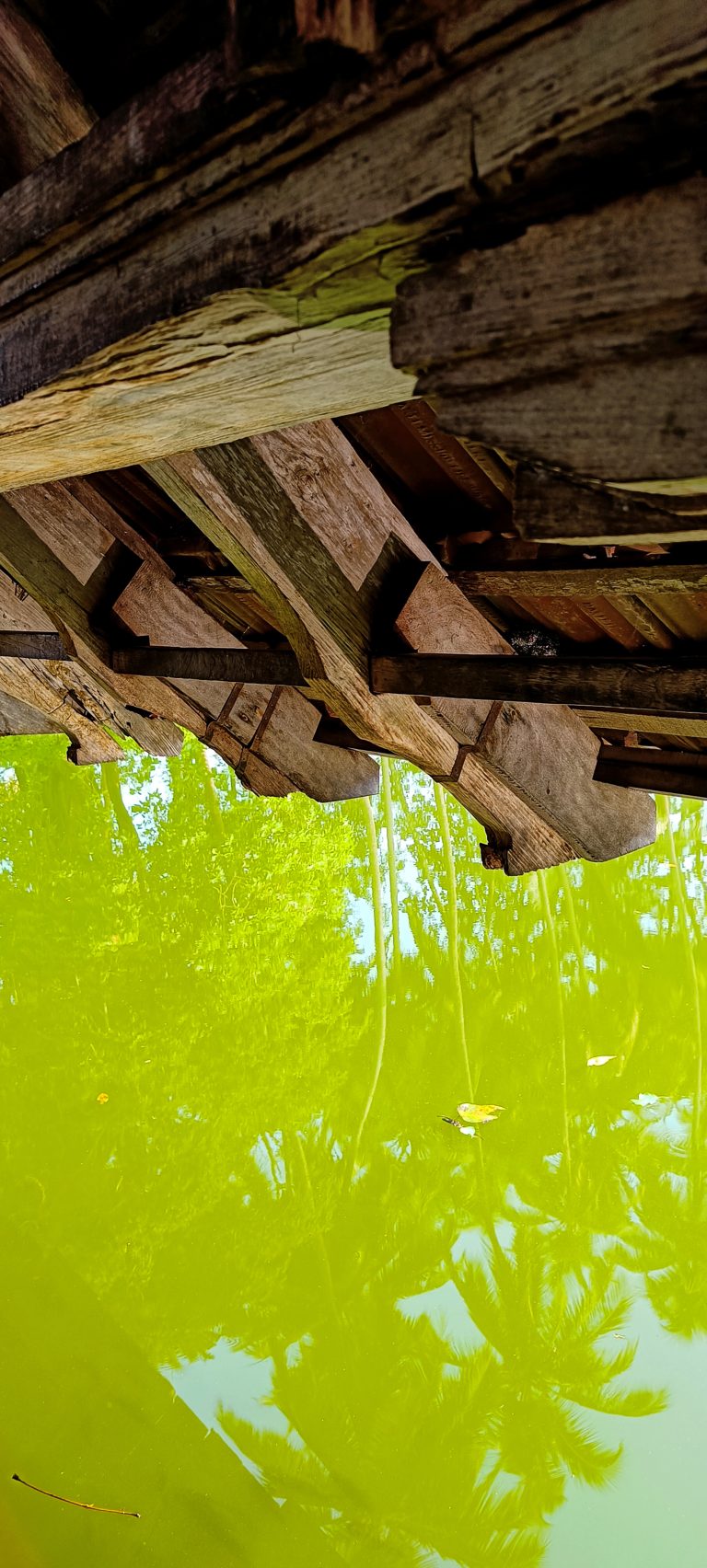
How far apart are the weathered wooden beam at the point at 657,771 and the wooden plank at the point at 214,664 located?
102 cm

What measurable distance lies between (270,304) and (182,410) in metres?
0.30

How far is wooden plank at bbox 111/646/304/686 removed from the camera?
2.67 m

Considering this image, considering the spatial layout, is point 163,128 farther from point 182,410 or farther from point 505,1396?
point 505,1396

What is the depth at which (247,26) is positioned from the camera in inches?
25.7

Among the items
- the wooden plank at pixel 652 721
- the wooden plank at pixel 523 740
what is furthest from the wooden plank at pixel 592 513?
the wooden plank at pixel 652 721

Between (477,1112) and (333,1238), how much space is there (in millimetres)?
1681

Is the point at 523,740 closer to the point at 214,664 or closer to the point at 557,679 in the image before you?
the point at 557,679

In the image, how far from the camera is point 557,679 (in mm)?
2016

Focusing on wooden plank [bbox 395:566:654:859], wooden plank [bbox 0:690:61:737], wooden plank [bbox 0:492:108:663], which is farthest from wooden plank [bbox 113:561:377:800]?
wooden plank [bbox 0:690:61:737]

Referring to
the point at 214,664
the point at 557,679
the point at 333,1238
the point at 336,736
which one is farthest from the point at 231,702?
the point at 333,1238

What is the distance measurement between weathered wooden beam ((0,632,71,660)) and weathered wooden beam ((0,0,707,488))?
2.55 metres

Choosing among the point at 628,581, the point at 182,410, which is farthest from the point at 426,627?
the point at 182,410

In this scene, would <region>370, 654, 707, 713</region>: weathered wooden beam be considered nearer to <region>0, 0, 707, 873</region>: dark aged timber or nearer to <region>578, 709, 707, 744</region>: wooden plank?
<region>0, 0, 707, 873</region>: dark aged timber

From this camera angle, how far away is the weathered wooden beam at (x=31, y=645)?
361 centimetres
